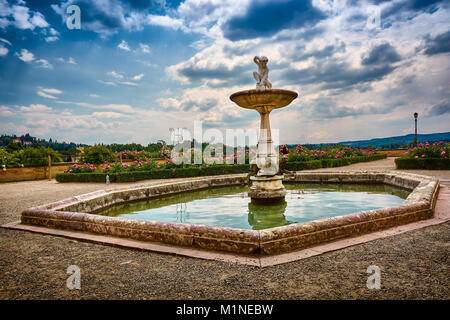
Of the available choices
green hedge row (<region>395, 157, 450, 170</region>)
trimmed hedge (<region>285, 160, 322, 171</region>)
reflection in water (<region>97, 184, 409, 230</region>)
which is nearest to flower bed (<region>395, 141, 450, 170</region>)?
green hedge row (<region>395, 157, 450, 170</region>)

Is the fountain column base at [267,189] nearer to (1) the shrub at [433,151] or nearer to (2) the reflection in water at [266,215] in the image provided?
(2) the reflection in water at [266,215]

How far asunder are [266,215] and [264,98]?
2.79m

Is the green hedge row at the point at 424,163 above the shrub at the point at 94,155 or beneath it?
beneath

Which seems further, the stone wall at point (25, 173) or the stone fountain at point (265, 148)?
the stone wall at point (25, 173)

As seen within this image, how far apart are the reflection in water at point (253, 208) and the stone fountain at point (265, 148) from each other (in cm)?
32

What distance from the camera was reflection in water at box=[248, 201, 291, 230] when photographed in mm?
5216

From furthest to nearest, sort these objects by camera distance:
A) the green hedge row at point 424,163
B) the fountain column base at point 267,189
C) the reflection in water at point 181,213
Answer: the green hedge row at point 424,163 < the fountain column base at point 267,189 < the reflection in water at point 181,213

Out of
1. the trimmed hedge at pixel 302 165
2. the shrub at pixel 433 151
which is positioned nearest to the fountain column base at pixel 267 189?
the trimmed hedge at pixel 302 165

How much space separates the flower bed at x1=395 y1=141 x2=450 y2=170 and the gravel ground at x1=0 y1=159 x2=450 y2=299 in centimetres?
1217

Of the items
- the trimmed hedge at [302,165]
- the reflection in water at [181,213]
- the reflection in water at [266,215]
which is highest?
the trimmed hedge at [302,165]

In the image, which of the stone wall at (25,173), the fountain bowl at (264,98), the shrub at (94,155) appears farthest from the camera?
the shrub at (94,155)

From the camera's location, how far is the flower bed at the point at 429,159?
1334 cm
